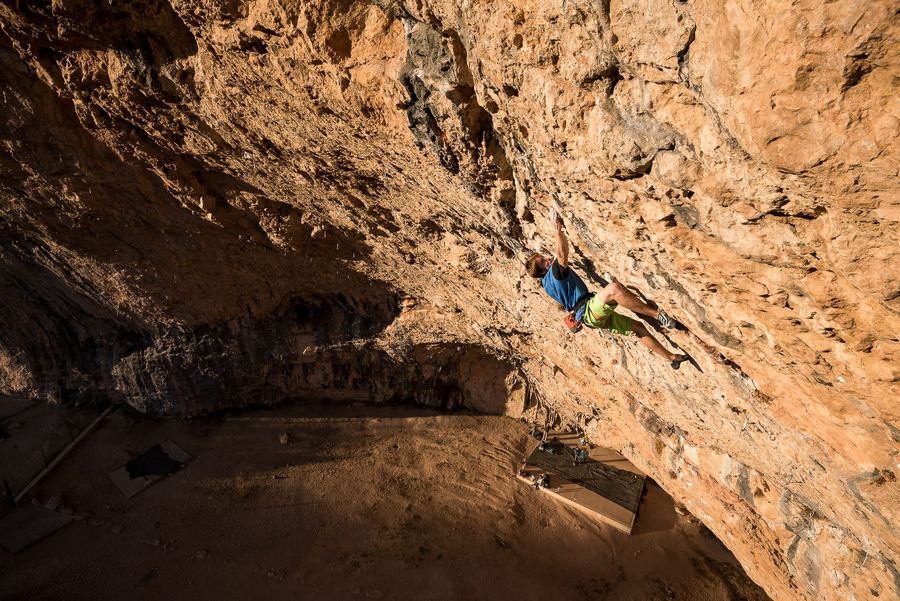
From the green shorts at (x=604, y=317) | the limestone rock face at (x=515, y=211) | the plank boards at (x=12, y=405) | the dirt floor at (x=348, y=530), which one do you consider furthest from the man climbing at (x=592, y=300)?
the plank boards at (x=12, y=405)

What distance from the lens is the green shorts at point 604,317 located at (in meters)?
4.22

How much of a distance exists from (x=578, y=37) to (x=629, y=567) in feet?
26.8

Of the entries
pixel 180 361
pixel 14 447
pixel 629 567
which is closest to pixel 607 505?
pixel 629 567

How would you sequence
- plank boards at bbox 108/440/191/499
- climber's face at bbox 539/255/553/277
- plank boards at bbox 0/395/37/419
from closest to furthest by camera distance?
climber's face at bbox 539/255/553/277
plank boards at bbox 108/440/191/499
plank boards at bbox 0/395/37/419

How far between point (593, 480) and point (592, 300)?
20.4 feet

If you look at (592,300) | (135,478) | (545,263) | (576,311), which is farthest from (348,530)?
(592,300)

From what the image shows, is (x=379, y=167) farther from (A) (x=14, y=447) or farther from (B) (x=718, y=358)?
(A) (x=14, y=447)

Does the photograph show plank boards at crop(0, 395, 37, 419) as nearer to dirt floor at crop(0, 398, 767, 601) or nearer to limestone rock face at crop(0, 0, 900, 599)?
dirt floor at crop(0, 398, 767, 601)

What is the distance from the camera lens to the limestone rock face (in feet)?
7.51

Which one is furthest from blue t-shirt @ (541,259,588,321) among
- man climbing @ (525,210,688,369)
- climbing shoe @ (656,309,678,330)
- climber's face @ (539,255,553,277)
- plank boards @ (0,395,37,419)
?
plank boards @ (0,395,37,419)

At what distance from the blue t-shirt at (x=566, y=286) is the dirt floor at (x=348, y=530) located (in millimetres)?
5398

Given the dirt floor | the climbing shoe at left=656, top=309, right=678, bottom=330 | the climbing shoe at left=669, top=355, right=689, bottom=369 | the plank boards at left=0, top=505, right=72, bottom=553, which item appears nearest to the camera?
the climbing shoe at left=656, top=309, right=678, bottom=330

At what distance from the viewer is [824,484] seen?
13.8ft

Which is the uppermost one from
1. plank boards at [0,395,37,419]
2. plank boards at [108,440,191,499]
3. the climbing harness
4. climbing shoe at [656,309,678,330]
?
climbing shoe at [656,309,678,330]
